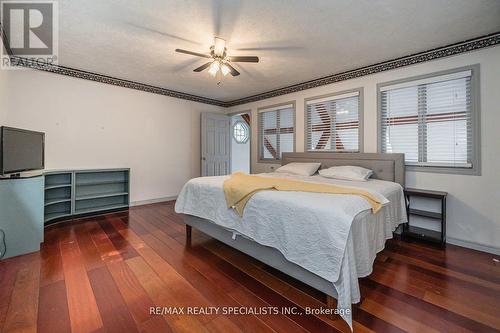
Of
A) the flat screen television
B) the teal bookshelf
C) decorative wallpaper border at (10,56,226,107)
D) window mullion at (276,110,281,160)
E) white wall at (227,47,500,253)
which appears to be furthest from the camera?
window mullion at (276,110,281,160)

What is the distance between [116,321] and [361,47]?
12.6 ft

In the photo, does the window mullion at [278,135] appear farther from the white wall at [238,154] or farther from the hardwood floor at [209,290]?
the hardwood floor at [209,290]

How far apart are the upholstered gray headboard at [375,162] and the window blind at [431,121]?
20 cm

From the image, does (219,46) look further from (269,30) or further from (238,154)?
(238,154)

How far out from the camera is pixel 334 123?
403 centimetres

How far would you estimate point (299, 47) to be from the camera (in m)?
2.92

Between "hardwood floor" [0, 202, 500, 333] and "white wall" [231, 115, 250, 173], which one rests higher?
"white wall" [231, 115, 250, 173]

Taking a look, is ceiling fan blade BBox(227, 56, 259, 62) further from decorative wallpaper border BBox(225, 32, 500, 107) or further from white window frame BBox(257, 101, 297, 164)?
white window frame BBox(257, 101, 297, 164)

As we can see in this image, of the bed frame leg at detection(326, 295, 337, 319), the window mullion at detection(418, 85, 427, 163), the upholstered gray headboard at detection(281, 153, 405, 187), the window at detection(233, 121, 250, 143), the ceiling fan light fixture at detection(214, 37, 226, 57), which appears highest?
the ceiling fan light fixture at detection(214, 37, 226, 57)

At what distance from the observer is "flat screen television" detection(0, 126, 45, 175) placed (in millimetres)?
2312

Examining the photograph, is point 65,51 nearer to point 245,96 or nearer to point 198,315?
point 245,96

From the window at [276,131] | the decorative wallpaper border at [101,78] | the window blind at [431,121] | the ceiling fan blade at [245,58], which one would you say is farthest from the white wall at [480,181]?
the decorative wallpaper border at [101,78]

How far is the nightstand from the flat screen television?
480 cm

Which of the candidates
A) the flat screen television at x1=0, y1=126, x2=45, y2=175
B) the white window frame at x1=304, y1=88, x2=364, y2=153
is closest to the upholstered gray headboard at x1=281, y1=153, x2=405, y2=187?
the white window frame at x1=304, y1=88, x2=364, y2=153
